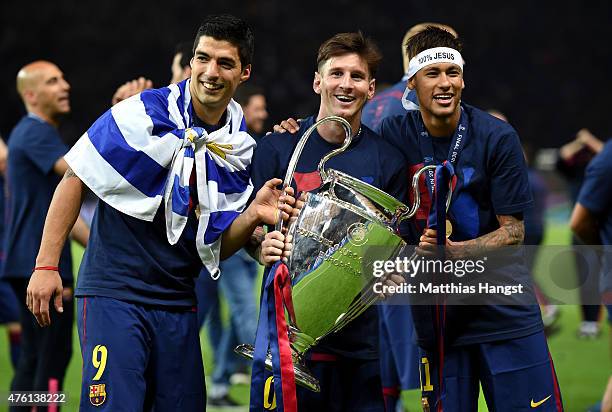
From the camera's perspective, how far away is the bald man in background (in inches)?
209

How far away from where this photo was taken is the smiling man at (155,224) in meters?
3.66

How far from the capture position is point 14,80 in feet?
61.1

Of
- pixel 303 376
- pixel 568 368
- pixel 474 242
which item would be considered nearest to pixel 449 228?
pixel 474 242

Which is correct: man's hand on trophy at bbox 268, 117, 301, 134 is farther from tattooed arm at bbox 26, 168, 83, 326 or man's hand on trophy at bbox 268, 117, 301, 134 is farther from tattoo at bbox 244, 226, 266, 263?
tattooed arm at bbox 26, 168, 83, 326

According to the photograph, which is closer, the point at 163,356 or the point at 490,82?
the point at 163,356

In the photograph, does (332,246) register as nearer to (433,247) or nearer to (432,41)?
(433,247)

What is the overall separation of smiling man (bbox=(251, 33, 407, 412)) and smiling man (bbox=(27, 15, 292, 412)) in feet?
0.53

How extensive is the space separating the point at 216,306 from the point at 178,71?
8.06 feet

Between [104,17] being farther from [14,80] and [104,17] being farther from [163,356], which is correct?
[163,356]

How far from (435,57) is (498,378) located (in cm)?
120

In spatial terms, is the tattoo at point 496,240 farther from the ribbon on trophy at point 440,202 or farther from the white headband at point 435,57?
the white headband at point 435,57

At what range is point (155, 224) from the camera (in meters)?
3.78

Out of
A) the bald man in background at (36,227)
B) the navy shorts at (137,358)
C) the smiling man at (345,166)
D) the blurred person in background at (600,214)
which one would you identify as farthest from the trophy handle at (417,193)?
the bald man in background at (36,227)

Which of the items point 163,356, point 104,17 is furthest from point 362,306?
point 104,17
